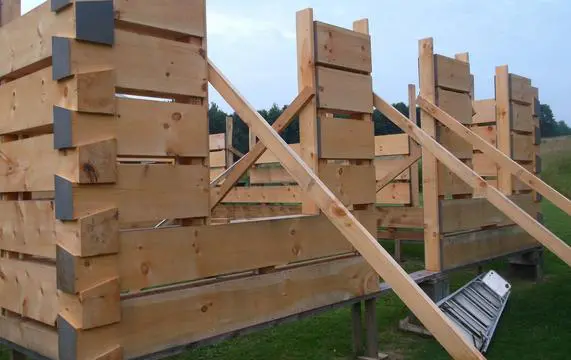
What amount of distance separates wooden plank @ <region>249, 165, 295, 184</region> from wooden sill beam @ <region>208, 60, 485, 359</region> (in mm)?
7385

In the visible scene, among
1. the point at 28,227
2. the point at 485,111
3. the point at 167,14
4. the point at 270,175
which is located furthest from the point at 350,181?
the point at 270,175

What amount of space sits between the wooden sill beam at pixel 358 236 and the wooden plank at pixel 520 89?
582 cm

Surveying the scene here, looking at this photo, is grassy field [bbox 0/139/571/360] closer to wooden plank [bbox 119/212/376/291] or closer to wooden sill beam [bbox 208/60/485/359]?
wooden plank [bbox 119/212/376/291]

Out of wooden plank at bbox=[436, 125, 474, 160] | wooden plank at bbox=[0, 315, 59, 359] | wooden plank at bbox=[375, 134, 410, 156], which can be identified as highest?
wooden plank at bbox=[375, 134, 410, 156]

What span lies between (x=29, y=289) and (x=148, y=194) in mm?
1053

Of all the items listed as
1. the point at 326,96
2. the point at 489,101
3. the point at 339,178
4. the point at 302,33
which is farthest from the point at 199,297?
the point at 489,101

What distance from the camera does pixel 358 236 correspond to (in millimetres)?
3260

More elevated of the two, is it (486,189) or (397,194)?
(486,189)

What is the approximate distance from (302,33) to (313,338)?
312cm

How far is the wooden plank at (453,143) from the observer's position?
6711 millimetres

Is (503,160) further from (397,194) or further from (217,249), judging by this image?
(397,194)

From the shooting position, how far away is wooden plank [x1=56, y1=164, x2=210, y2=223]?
3223mm

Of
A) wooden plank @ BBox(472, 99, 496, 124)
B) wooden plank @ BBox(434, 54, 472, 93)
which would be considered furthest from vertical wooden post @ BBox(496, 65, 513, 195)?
wooden plank @ BBox(434, 54, 472, 93)

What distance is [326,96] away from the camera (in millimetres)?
4918
